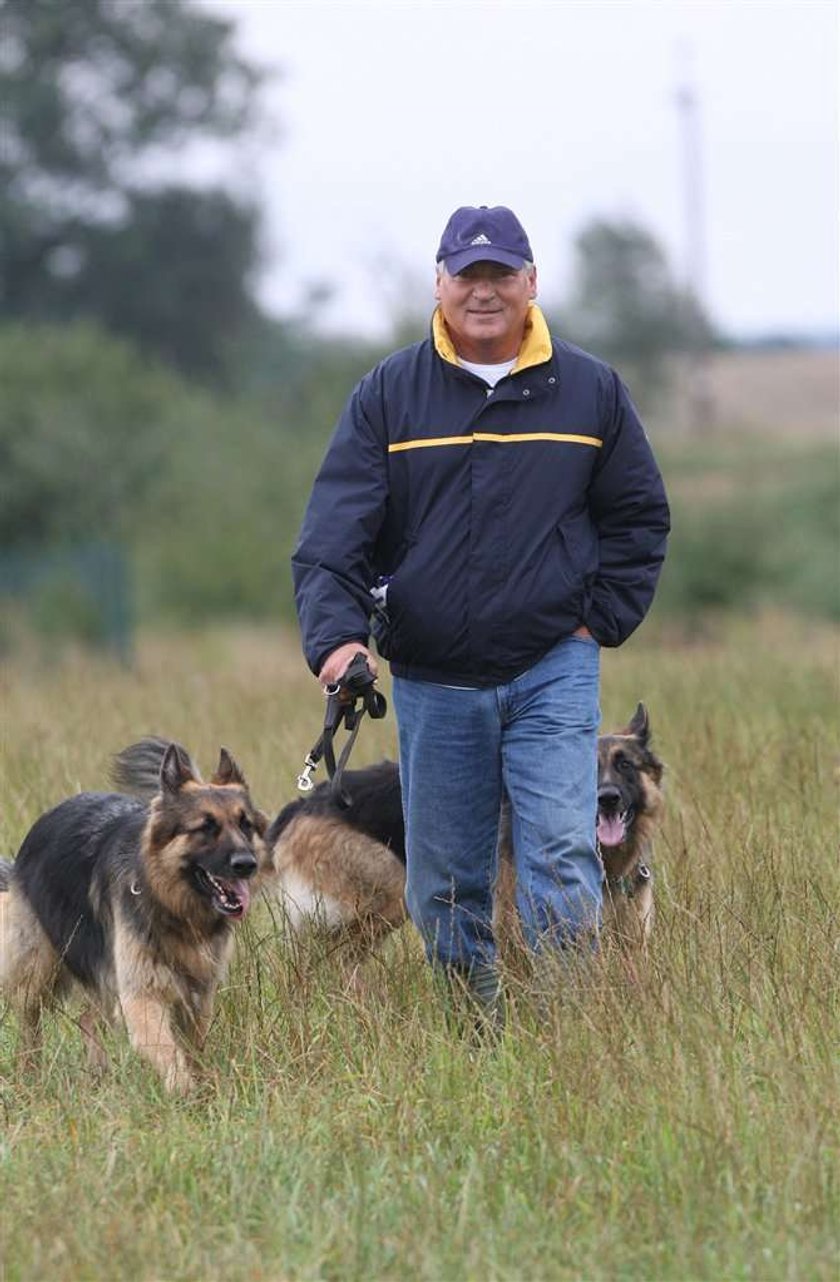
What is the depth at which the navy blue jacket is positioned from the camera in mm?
5988

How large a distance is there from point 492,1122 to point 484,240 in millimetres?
2536

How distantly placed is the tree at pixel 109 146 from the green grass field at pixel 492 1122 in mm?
41797

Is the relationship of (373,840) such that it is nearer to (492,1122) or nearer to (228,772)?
(228,772)

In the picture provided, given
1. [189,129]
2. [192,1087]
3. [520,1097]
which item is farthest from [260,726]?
[189,129]

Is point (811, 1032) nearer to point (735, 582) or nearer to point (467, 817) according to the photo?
point (467, 817)

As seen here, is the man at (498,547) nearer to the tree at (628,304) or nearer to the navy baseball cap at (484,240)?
the navy baseball cap at (484,240)

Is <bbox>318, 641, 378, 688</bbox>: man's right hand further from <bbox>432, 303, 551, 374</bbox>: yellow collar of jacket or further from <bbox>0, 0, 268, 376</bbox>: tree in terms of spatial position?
<bbox>0, 0, 268, 376</bbox>: tree

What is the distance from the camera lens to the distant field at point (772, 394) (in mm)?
59719

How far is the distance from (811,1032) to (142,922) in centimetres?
210

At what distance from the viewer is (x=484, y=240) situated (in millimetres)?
5996

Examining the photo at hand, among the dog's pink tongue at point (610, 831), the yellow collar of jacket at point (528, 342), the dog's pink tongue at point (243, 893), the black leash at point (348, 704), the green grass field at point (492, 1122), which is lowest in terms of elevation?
the green grass field at point (492, 1122)

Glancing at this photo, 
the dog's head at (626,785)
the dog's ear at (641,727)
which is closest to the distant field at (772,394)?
the dog's ear at (641,727)

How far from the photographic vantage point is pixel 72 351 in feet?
115

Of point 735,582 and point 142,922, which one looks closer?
point 142,922
